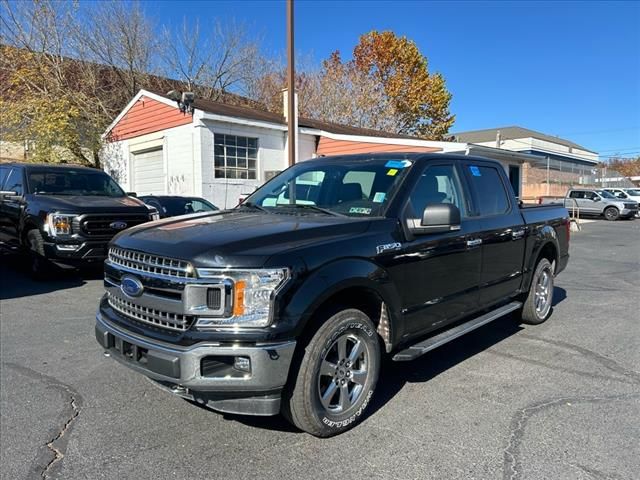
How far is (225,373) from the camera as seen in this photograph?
2.79 metres

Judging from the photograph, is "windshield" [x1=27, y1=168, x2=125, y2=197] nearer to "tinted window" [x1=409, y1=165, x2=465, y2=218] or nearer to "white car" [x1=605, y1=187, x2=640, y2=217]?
"tinted window" [x1=409, y1=165, x2=465, y2=218]

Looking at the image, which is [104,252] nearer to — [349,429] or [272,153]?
[349,429]

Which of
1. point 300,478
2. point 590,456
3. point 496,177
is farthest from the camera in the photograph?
point 496,177

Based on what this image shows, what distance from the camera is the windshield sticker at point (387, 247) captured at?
135 inches

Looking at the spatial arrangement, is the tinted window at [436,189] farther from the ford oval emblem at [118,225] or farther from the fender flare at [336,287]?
the ford oval emblem at [118,225]

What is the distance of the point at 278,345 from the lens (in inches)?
109

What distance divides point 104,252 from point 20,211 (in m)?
1.92

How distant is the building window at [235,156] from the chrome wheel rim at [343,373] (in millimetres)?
13083

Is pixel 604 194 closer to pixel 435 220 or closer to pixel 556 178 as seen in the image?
pixel 556 178

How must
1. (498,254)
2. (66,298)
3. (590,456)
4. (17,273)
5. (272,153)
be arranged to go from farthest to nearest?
(272,153) < (17,273) < (66,298) < (498,254) < (590,456)

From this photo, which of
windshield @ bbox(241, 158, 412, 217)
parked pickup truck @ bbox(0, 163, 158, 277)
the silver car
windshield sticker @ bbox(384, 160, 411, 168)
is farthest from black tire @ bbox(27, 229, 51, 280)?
the silver car

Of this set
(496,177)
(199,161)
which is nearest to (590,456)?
(496,177)

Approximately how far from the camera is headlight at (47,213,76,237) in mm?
7637

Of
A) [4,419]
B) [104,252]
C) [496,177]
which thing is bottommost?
[4,419]
